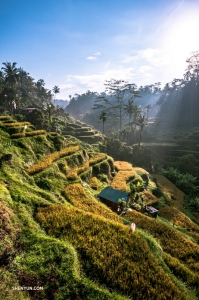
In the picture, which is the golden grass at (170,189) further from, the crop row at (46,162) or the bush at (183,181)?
the crop row at (46,162)

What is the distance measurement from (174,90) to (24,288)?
4862 inches

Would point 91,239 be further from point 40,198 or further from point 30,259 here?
point 40,198

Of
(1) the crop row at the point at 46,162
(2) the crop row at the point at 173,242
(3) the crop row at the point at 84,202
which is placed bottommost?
(2) the crop row at the point at 173,242

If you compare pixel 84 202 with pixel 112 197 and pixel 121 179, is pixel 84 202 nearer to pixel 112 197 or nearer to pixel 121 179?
pixel 112 197

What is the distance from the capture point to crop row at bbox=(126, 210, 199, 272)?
39.2ft

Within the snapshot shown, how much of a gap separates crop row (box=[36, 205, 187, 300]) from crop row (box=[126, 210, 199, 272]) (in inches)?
126

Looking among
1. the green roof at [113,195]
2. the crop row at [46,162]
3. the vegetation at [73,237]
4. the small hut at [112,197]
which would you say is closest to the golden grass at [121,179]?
the vegetation at [73,237]

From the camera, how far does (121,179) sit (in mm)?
27125

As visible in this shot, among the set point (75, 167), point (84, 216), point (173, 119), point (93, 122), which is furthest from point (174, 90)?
point (84, 216)

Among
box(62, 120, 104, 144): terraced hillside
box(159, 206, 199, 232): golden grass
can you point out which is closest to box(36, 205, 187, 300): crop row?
box(159, 206, 199, 232): golden grass

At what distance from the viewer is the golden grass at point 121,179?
24.3m

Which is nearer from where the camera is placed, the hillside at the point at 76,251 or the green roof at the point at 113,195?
the hillside at the point at 76,251

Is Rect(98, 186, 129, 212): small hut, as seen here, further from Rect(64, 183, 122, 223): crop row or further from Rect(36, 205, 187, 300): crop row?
Rect(36, 205, 187, 300): crop row

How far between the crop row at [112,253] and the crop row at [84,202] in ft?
7.62
